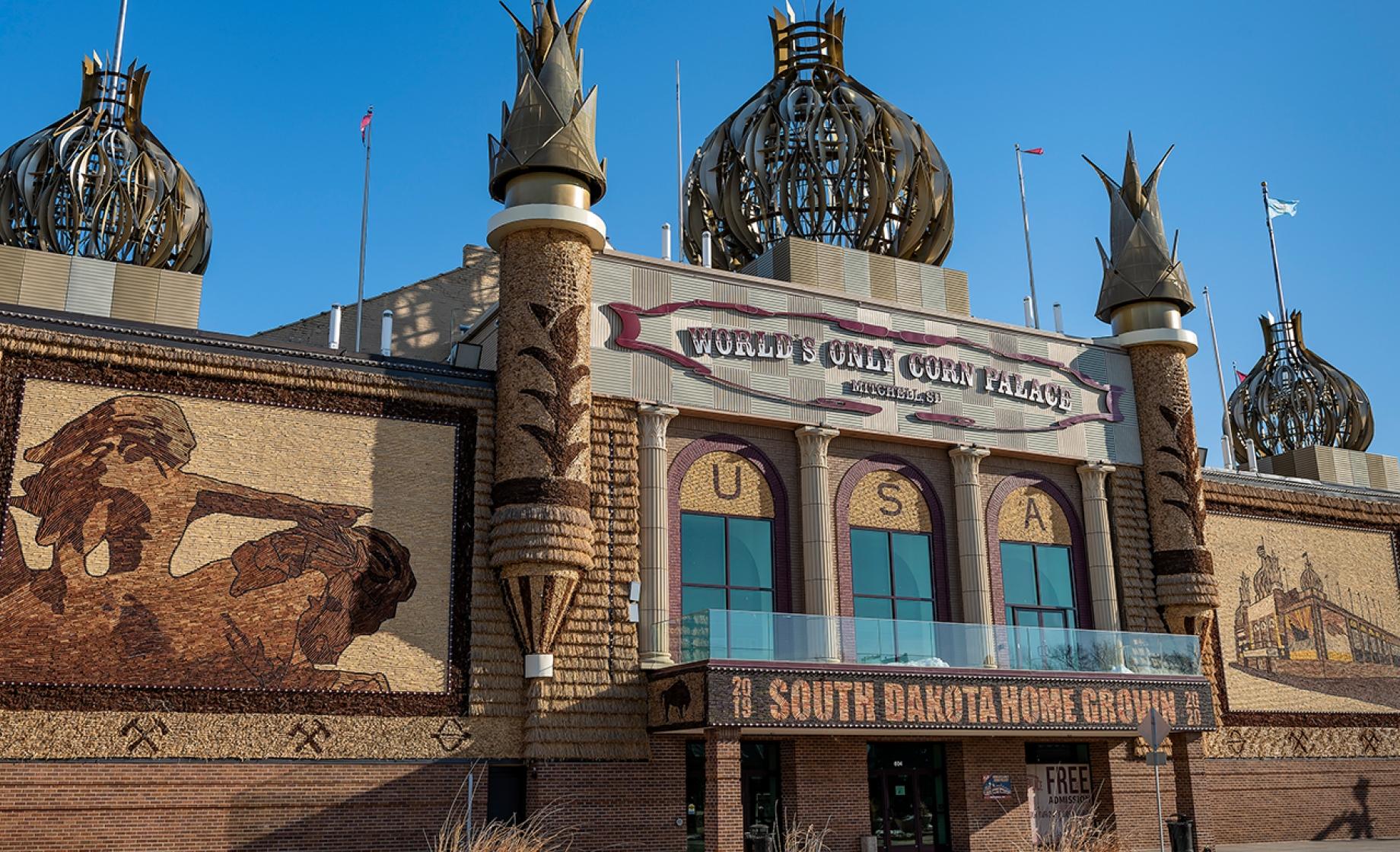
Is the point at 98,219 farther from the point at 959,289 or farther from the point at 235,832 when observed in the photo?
the point at 959,289

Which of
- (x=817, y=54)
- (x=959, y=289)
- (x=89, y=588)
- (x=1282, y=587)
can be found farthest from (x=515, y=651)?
(x=1282, y=587)

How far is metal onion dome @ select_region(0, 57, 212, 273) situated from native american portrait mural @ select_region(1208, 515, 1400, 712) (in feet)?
96.7

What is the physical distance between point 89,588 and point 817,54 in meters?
24.1

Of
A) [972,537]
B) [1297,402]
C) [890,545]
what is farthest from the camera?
[1297,402]

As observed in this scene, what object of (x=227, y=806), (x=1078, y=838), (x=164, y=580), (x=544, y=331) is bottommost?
(x=1078, y=838)

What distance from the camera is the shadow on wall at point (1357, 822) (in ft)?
117

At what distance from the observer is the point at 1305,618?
37938mm

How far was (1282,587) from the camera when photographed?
37781 millimetres

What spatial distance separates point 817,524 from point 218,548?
13174 mm

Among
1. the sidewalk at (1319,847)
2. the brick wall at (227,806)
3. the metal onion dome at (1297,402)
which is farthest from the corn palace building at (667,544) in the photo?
the metal onion dome at (1297,402)

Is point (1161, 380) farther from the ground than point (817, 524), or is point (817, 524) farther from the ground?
point (1161, 380)

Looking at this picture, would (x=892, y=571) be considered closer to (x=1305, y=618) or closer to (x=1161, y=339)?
(x=1161, y=339)

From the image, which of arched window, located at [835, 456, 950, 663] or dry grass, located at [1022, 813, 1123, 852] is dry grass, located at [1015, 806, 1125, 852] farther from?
arched window, located at [835, 456, 950, 663]

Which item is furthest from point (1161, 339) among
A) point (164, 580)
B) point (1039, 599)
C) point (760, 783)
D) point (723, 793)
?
point (164, 580)
